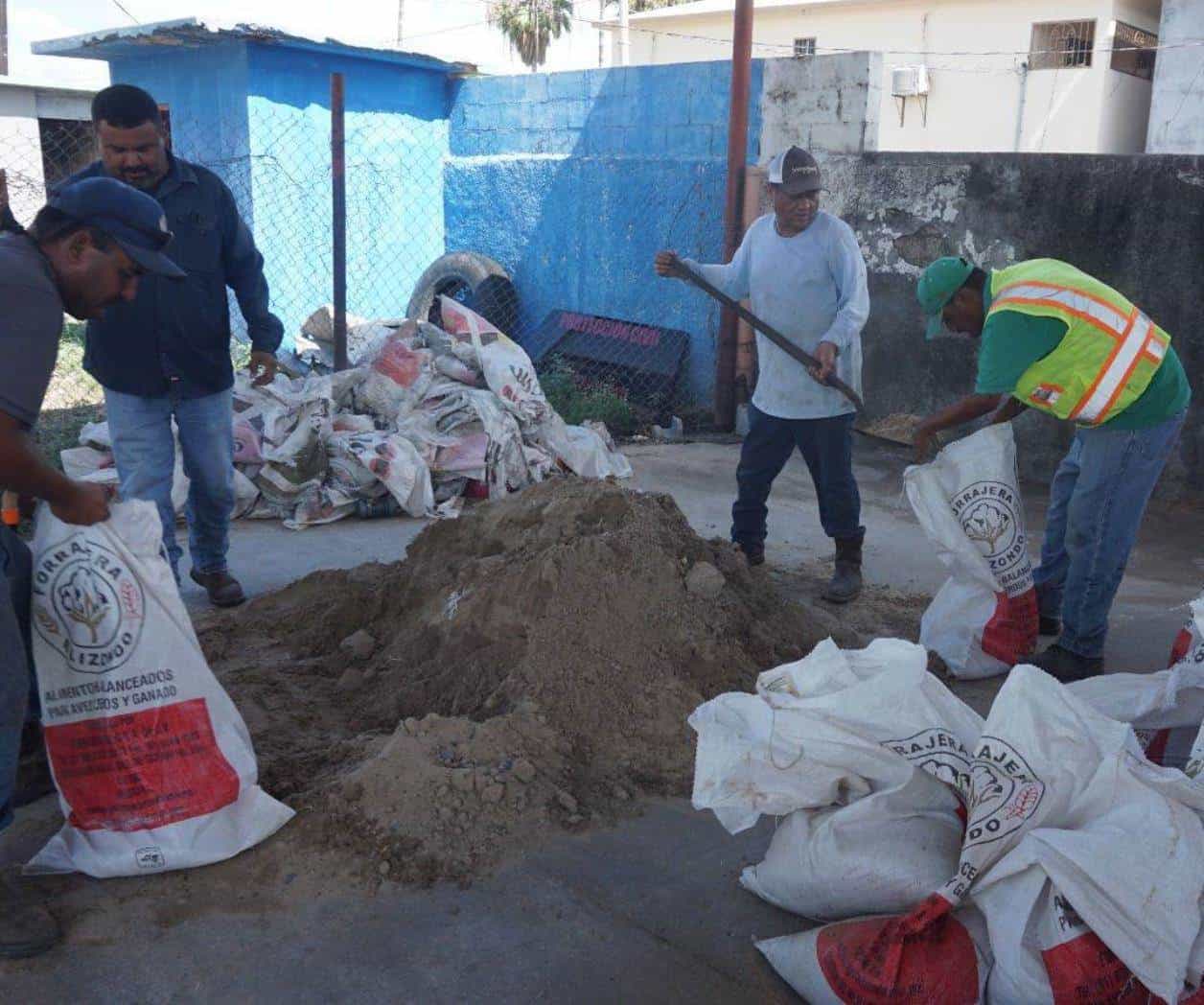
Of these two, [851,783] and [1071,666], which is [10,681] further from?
[1071,666]

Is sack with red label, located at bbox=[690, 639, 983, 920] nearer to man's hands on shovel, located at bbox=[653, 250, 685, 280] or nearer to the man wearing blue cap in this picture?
the man wearing blue cap

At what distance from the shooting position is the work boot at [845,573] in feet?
14.9

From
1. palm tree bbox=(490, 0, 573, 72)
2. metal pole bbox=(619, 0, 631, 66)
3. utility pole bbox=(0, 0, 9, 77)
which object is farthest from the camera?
palm tree bbox=(490, 0, 573, 72)

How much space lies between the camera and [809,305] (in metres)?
4.52

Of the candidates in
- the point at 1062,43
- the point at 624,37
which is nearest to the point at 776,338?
the point at 1062,43

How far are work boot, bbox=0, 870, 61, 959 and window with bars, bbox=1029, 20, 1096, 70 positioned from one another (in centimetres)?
1745

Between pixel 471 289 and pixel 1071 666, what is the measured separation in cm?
701

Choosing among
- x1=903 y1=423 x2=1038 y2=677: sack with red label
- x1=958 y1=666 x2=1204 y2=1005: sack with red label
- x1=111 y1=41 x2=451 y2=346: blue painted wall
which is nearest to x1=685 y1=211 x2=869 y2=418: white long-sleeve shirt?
x1=903 y1=423 x2=1038 y2=677: sack with red label

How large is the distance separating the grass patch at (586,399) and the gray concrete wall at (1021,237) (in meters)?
1.67

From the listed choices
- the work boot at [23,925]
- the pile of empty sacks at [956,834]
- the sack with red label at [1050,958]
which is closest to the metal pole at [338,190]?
the work boot at [23,925]

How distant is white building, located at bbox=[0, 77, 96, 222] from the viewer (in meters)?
17.5

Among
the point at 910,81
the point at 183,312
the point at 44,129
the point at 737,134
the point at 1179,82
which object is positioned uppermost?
the point at 910,81

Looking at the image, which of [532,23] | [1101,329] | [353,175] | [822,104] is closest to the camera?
[1101,329]

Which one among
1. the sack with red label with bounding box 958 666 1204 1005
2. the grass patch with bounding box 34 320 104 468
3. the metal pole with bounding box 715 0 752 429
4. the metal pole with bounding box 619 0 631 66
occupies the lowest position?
the grass patch with bounding box 34 320 104 468
